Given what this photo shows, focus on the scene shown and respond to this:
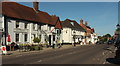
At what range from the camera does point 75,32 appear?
68000 mm

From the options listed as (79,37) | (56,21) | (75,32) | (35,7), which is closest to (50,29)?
(56,21)

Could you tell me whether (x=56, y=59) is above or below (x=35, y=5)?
below

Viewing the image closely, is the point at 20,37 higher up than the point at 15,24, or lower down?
lower down

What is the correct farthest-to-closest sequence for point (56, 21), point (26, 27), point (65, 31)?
point (65, 31), point (56, 21), point (26, 27)

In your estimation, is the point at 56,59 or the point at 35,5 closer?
the point at 56,59

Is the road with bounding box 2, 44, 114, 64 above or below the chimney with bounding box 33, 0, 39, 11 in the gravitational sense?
below

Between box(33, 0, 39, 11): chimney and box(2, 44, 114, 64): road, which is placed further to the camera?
box(33, 0, 39, 11): chimney

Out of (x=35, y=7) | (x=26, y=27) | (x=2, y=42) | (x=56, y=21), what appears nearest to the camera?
(x=2, y=42)

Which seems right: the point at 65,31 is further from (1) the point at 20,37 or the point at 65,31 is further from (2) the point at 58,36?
(1) the point at 20,37

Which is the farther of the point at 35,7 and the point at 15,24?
the point at 35,7

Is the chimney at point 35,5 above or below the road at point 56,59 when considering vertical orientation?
above

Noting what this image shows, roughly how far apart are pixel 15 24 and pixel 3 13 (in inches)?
157

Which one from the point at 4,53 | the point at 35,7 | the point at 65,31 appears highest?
the point at 35,7

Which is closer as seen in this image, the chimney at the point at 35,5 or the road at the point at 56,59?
the road at the point at 56,59
